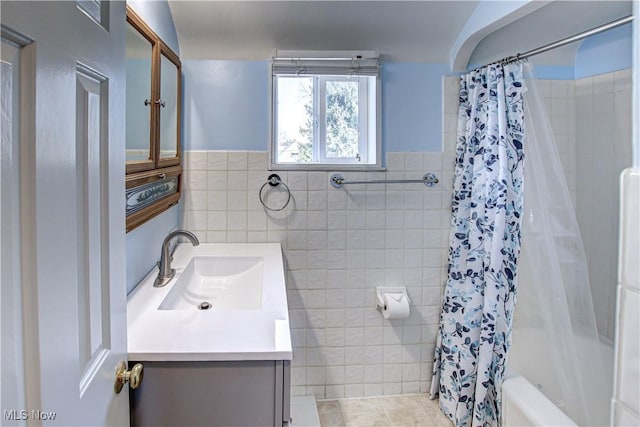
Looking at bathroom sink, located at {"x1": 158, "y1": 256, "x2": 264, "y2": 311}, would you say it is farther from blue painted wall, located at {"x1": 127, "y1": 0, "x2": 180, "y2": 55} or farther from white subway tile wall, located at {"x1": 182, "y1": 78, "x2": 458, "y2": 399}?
blue painted wall, located at {"x1": 127, "y1": 0, "x2": 180, "y2": 55}

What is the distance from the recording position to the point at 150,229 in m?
1.80

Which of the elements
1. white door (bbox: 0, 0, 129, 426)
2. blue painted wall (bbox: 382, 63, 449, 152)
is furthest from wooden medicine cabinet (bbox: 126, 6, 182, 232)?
blue painted wall (bbox: 382, 63, 449, 152)

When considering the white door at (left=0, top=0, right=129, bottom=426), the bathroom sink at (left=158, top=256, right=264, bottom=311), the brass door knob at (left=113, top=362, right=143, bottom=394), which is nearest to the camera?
the white door at (left=0, top=0, right=129, bottom=426)

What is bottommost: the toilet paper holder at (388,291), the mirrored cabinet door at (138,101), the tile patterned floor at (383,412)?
the tile patterned floor at (383,412)

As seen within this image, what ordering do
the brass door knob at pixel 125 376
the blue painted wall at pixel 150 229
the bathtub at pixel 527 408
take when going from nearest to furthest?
1. the brass door knob at pixel 125 376
2. the bathtub at pixel 527 408
3. the blue painted wall at pixel 150 229

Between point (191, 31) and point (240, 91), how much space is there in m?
0.38

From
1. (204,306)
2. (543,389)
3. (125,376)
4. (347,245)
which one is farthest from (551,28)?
(125,376)

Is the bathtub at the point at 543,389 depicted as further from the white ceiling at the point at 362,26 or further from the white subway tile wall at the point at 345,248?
the white ceiling at the point at 362,26

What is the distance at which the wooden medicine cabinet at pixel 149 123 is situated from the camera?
4.64ft

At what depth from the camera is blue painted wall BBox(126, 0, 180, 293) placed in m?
1.56

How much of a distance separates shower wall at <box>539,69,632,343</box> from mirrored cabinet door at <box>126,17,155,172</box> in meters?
2.14

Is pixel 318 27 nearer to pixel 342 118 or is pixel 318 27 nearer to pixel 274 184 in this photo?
pixel 342 118

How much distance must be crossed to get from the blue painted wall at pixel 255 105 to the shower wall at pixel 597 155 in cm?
72

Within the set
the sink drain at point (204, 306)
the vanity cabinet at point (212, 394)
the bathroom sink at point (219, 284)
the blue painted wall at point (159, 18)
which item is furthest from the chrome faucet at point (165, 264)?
the blue painted wall at point (159, 18)
